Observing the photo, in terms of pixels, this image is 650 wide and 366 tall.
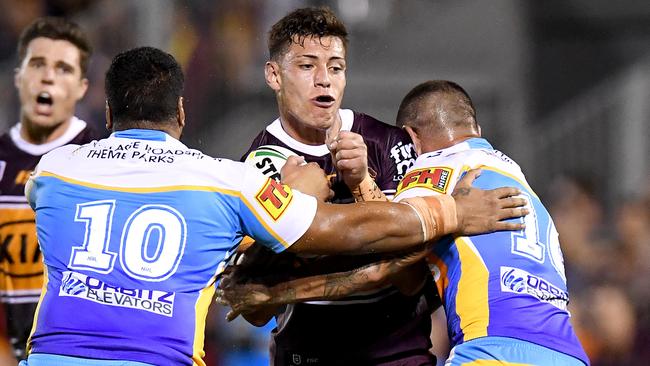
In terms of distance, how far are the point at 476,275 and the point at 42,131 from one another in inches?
130

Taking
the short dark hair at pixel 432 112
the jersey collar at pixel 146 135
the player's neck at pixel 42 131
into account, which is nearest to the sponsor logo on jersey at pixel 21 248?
the player's neck at pixel 42 131

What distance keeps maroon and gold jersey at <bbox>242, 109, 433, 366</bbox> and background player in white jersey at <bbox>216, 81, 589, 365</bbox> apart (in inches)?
10.3

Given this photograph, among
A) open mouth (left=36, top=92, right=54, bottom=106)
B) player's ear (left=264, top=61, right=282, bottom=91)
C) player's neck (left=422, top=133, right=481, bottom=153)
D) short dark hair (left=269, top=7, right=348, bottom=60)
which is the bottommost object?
player's neck (left=422, top=133, right=481, bottom=153)

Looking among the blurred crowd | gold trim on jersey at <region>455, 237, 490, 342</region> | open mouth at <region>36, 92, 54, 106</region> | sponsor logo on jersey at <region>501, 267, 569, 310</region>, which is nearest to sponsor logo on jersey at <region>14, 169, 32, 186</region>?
open mouth at <region>36, 92, 54, 106</region>

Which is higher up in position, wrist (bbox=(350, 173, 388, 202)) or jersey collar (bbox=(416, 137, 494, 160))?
jersey collar (bbox=(416, 137, 494, 160))

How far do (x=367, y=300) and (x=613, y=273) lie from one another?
A: 517 centimetres

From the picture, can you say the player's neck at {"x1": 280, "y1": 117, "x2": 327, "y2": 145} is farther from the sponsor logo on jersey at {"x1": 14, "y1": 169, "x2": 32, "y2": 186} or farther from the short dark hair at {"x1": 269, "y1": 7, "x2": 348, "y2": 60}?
the sponsor logo on jersey at {"x1": 14, "y1": 169, "x2": 32, "y2": 186}

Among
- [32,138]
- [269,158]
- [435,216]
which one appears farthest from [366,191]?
[32,138]

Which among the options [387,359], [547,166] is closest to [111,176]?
[387,359]

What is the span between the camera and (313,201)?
473 cm

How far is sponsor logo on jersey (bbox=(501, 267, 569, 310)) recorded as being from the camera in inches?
186

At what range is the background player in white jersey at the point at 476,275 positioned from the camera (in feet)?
15.3

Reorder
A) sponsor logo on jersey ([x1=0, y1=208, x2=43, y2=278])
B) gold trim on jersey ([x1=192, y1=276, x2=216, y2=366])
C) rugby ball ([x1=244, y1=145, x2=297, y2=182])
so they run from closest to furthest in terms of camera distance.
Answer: gold trim on jersey ([x1=192, y1=276, x2=216, y2=366]) → rugby ball ([x1=244, y1=145, x2=297, y2=182]) → sponsor logo on jersey ([x1=0, y1=208, x2=43, y2=278])

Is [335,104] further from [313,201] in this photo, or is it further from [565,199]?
[565,199]
